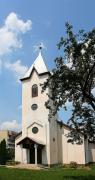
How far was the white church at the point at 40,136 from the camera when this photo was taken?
42.7 m

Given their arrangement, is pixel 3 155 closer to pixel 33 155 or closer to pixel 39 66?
pixel 33 155

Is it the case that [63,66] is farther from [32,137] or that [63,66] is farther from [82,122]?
[32,137]

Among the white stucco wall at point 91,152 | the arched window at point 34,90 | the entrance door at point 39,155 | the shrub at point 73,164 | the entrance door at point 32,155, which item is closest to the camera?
the shrub at point 73,164

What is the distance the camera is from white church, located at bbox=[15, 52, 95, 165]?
140ft

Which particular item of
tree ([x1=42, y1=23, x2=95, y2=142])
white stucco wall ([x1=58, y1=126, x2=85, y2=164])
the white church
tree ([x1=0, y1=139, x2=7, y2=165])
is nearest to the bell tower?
the white church

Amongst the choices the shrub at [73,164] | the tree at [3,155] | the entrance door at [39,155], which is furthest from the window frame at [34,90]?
the shrub at [73,164]

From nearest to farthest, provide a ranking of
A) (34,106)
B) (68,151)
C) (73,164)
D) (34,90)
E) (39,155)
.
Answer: (73,164) → (39,155) → (68,151) → (34,106) → (34,90)

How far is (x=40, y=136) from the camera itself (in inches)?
1699

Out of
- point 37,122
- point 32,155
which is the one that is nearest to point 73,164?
point 32,155

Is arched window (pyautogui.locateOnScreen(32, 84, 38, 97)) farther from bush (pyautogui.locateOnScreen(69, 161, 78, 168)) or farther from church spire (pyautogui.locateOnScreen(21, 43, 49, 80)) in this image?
bush (pyautogui.locateOnScreen(69, 161, 78, 168))

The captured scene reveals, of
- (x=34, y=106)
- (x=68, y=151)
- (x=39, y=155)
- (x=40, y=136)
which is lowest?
(x=39, y=155)

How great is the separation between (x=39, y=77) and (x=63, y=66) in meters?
20.9

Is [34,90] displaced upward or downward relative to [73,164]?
upward

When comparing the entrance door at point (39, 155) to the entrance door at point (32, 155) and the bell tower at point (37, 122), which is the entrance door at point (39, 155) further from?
the entrance door at point (32, 155)
